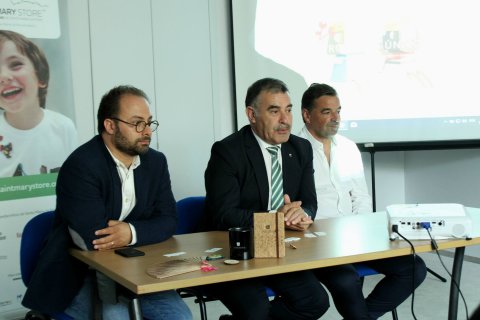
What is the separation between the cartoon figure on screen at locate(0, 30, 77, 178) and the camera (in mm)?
3975

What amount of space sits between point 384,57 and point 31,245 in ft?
10.9

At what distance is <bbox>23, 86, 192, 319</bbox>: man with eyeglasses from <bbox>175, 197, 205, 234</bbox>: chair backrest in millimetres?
372

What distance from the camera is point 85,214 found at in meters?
2.51

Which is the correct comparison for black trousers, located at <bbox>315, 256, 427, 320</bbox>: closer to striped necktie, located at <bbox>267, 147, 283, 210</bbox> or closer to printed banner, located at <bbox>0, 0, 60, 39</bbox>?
striped necktie, located at <bbox>267, 147, 283, 210</bbox>

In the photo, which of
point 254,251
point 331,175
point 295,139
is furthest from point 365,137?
point 254,251

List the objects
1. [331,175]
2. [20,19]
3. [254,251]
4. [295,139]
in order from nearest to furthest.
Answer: [254,251], [295,139], [331,175], [20,19]

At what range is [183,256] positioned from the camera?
2.38m

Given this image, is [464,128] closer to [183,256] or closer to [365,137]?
[365,137]

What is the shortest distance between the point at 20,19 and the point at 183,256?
2.35 metres

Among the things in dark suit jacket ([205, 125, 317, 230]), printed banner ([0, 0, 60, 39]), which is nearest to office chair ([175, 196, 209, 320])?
dark suit jacket ([205, 125, 317, 230])

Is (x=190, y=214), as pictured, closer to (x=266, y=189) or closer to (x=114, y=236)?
(x=266, y=189)

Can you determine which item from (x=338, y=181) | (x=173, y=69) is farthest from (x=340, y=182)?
(x=173, y=69)

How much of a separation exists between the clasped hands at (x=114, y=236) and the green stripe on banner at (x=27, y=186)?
175 cm

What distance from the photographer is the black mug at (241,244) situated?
7.58 ft
